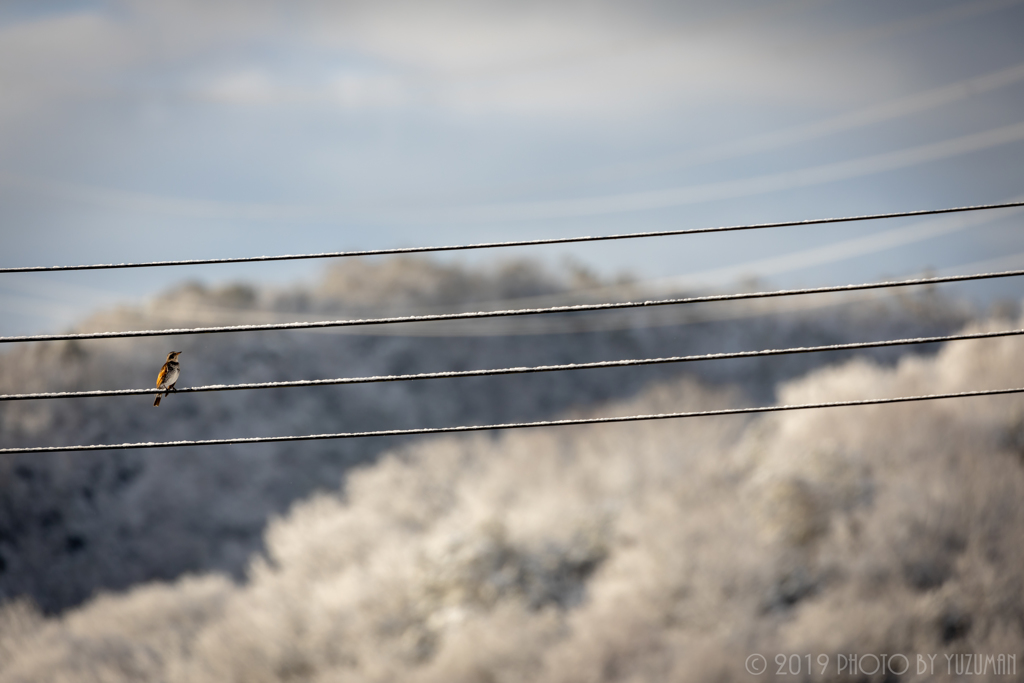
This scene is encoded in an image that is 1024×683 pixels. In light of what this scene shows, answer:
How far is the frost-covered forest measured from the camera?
31.3 meters

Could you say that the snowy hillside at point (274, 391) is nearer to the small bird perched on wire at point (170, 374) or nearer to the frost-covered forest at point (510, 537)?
the frost-covered forest at point (510, 537)

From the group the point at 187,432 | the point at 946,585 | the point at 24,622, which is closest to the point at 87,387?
the point at 187,432

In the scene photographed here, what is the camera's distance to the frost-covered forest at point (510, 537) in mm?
31281

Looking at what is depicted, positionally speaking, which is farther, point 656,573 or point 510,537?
point 510,537

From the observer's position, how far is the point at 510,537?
38.9 meters

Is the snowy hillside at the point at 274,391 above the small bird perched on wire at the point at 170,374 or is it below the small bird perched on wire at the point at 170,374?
below

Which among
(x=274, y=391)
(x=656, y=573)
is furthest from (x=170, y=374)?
(x=274, y=391)

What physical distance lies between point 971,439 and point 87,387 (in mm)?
54606

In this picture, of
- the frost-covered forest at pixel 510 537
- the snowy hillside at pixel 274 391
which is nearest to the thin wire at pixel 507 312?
the frost-covered forest at pixel 510 537

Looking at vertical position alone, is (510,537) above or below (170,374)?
below

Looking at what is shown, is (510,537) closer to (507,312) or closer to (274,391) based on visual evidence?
(507,312)

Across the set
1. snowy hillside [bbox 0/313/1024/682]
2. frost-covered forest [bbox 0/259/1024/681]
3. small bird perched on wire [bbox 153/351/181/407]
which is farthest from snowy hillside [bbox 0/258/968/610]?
small bird perched on wire [bbox 153/351/181/407]

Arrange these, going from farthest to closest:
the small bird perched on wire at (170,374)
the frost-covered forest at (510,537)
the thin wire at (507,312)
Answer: the frost-covered forest at (510,537) < the small bird perched on wire at (170,374) < the thin wire at (507,312)

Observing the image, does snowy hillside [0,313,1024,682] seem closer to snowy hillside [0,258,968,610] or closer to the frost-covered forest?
the frost-covered forest
